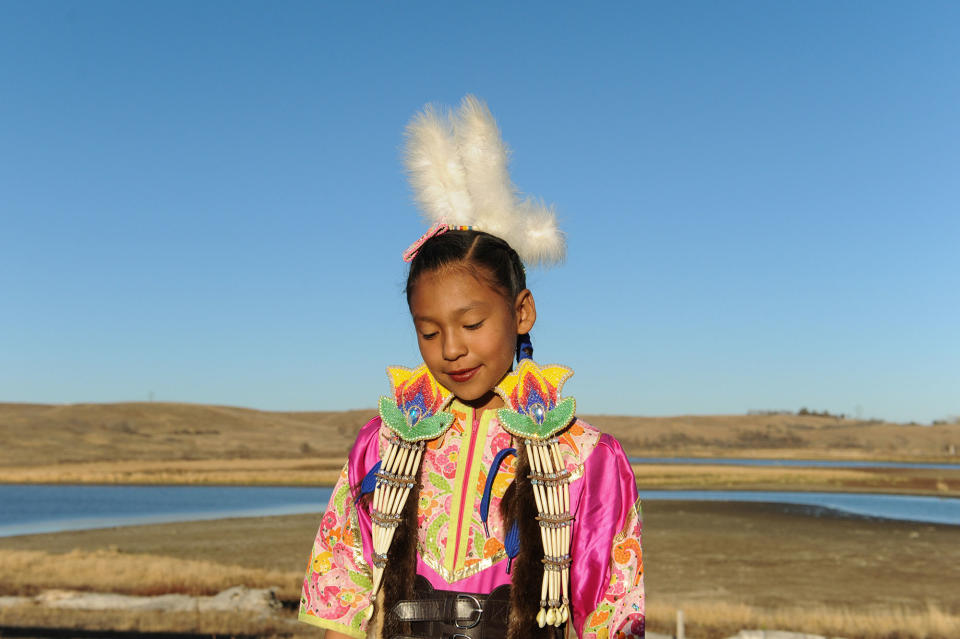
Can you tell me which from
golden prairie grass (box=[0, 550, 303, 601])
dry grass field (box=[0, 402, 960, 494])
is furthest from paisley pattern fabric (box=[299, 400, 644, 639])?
dry grass field (box=[0, 402, 960, 494])

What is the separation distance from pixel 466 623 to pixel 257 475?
54.3m

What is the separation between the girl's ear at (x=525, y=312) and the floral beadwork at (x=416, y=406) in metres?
0.33

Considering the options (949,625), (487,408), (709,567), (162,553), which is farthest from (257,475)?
(487,408)

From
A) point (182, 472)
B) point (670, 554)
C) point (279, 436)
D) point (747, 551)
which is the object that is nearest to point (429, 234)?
point (670, 554)

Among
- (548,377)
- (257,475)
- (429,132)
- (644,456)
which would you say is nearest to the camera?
(548,377)

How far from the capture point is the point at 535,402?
2730 mm

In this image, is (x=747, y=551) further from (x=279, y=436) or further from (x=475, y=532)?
(x=279, y=436)

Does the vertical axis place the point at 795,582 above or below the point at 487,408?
below

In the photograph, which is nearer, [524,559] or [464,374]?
[524,559]

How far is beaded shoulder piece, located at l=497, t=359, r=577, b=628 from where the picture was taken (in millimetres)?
2469

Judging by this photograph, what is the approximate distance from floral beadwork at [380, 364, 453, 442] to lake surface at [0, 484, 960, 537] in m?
29.0

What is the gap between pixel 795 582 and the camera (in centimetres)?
1969

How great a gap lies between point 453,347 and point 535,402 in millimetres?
329

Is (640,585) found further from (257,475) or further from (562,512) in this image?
(257,475)
